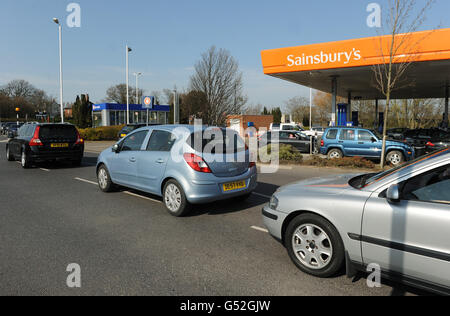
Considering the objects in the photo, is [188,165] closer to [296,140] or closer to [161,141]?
[161,141]

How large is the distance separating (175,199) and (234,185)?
1.09m

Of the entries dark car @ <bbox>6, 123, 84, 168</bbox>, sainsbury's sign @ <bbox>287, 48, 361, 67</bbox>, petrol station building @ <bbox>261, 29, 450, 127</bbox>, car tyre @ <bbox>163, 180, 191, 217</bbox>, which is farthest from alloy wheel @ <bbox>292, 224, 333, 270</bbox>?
sainsbury's sign @ <bbox>287, 48, 361, 67</bbox>

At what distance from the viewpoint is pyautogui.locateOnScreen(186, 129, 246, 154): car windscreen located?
224 inches

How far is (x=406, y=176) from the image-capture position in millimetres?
2994

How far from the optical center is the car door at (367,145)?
1353 cm

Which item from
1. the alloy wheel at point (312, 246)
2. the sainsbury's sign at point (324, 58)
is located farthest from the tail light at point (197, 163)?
the sainsbury's sign at point (324, 58)

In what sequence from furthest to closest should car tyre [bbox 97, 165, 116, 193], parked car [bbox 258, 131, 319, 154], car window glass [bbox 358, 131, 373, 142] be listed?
parked car [bbox 258, 131, 319, 154] < car window glass [bbox 358, 131, 373, 142] < car tyre [bbox 97, 165, 116, 193]

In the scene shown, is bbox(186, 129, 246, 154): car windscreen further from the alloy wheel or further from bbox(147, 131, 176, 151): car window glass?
the alloy wheel

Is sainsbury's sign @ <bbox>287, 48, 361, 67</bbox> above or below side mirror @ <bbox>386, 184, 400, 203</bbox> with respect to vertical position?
above

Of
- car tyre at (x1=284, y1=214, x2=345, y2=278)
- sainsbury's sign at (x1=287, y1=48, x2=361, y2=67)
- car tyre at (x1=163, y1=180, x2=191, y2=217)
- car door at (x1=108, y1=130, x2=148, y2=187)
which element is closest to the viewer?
car tyre at (x1=284, y1=214, x2=345, y2=278)

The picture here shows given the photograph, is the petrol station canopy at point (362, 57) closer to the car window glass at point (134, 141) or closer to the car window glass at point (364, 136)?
the car window glass at point (364, 136)

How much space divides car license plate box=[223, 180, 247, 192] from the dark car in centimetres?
852
